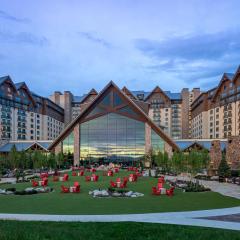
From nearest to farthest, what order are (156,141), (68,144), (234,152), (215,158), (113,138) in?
(234,152)
(215,158)
(156,141)
(113,138)
(68,144)

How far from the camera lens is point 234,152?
4362 centimetres

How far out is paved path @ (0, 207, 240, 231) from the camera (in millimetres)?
13453

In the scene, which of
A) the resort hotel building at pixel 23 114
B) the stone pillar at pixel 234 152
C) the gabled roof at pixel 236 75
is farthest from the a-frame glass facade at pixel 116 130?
the gabled roof at pixel 236 75

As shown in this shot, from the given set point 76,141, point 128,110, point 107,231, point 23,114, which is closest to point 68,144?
point 76,141

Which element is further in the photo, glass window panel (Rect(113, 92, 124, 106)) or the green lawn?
glass window panel (Rect(113, 92, 124, 106))

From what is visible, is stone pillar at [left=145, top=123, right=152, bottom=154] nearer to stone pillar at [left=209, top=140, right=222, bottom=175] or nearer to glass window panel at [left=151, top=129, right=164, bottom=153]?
glass window panel at [left=151, top=129, right=164, bottom=153]

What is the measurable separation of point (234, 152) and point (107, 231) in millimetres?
35751

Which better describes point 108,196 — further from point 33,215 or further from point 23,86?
point 23,86

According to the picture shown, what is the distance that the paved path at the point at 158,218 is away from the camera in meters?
13.5

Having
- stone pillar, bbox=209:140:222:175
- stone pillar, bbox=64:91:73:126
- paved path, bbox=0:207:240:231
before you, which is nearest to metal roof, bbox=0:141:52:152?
stone pillar, bbox=209:140:222:175

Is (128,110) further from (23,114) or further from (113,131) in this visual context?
(23,114)

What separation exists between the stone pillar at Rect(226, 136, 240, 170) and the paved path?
2775 centimetres

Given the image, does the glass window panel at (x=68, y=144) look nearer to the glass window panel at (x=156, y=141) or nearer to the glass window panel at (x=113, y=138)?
the glass window panel at (x=113, y=138)

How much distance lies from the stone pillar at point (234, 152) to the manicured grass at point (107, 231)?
3268cm
